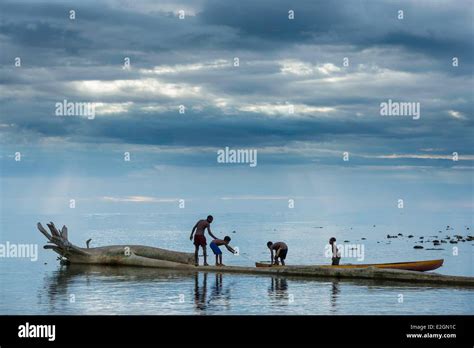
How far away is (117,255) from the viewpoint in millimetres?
36875

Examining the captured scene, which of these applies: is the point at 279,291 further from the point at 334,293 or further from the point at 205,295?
the point at 205,295

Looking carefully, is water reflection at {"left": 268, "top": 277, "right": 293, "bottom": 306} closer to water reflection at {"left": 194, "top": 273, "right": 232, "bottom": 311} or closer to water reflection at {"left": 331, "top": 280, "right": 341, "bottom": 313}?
water reflection at {"left": 331, "top": 280, "right": 341, "bottom": 313}

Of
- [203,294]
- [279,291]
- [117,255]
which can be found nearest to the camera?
[203,294]

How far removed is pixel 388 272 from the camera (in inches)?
1190

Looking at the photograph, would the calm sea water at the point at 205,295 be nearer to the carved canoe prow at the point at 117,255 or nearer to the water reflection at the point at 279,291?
the water reflection at the point at 279,291

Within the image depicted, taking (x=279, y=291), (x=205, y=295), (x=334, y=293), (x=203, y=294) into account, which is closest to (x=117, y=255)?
(x=203, y=294)

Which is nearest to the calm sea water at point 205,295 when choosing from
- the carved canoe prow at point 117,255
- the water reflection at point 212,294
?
the water reflection at point 212,294

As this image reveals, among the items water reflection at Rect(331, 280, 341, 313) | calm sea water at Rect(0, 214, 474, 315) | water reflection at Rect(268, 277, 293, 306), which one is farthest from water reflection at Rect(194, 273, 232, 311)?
water reflection at Rect(331, 280, 341, 313)

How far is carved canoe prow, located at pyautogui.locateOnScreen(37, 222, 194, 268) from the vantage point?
36312mm

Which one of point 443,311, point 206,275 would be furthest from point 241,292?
point 443,311
